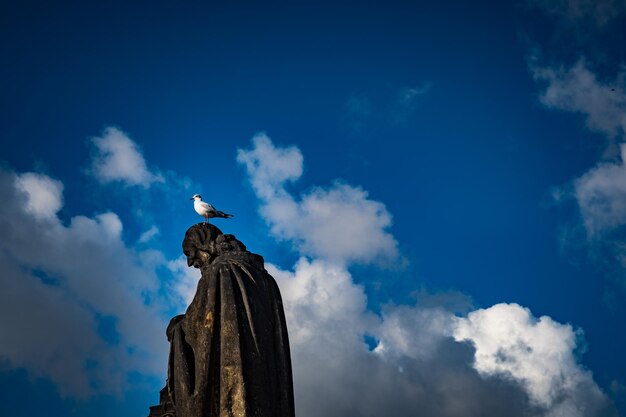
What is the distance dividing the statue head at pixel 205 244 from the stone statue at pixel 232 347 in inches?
15.3

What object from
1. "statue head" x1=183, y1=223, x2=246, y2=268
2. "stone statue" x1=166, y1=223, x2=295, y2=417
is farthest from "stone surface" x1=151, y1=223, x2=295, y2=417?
"statue head" x1=183, y1=223, x2=246, y2=268

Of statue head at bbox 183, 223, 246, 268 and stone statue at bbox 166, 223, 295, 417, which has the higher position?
statue head at bbox 183, 223, 246, 268

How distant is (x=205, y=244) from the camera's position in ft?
39.3

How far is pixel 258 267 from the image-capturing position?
36.6ft

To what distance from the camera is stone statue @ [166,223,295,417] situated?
937 cm

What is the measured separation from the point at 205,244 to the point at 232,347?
9.64ft

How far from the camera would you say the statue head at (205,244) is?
38.3 feet

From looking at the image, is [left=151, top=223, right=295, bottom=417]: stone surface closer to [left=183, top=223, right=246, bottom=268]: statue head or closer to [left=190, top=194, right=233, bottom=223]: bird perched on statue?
Answer: [left=183, top=223, right=246, bottom=268]: statue head

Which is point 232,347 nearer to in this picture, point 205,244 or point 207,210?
point 205,244

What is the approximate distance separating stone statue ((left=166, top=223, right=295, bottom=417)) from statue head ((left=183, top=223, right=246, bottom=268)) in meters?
0.39

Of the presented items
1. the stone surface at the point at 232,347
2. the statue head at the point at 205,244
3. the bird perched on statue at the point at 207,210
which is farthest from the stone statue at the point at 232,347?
the bird perched on statue at the point at 207,210

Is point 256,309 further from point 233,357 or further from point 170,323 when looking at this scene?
point 170,323

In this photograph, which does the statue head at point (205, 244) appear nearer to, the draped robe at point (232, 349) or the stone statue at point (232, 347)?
the stone statue at point (232, 347)

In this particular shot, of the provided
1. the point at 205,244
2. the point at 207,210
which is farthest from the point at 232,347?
the point at 207,210
